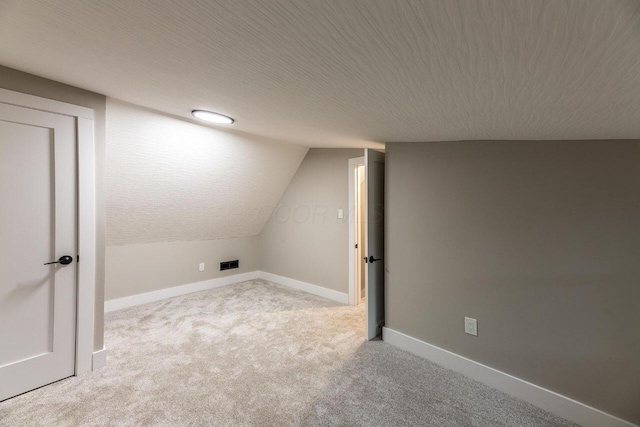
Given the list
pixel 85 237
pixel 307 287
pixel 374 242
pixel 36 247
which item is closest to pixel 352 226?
pixel 374 242

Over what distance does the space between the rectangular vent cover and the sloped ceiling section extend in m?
0.49

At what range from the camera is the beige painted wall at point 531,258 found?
5.05 feet

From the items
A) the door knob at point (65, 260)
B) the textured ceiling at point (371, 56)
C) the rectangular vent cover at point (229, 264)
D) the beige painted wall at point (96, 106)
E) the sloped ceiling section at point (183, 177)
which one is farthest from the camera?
the rectangular vent cover at point (229, 264)

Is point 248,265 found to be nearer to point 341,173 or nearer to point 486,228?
point 341,173

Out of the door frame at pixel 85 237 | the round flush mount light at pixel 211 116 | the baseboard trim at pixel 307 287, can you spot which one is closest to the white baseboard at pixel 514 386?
the baseboard trim at pixel 307 287

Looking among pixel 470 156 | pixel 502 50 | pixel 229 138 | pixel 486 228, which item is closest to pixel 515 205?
pixel 486 228

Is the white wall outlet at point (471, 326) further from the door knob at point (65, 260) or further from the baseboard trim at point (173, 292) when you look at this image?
the baseboard trim at point (173, 292)

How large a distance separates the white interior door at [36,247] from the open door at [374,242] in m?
2.32

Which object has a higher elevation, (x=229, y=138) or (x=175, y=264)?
(x=229, y=138)

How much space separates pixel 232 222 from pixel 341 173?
1854 millimetres

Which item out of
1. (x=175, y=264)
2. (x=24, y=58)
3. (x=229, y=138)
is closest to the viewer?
(x=24, y=58)

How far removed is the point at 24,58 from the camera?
152 cm

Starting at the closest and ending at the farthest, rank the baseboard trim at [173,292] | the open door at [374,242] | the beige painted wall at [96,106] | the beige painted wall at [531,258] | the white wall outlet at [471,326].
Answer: the beige painted wall at [531,258], the beige painted wall at [96,106], the white wall outlet at [471,326], the open door at [374,242], the baseboard trim at [173,292]

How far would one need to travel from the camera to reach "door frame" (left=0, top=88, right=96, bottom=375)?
2.02 metres
